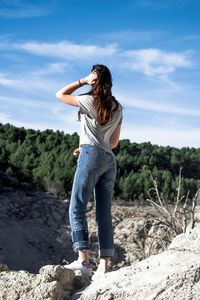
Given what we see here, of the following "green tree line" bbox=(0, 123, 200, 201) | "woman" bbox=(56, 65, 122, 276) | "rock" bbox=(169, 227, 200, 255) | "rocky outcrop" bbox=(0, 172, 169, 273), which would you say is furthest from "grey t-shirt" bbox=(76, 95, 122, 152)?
"green tree line" bbox=(0, 123, 200, 201)

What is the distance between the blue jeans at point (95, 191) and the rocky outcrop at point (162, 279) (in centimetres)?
39

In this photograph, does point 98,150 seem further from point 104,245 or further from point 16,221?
point 16,221

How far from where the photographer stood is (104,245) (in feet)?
14.5

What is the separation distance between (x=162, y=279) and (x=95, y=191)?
988 millimetres

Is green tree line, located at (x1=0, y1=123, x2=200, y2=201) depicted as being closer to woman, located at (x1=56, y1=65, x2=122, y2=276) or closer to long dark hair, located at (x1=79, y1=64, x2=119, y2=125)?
woman, located at (x1=56, y1=65, x2=122, y2=276)

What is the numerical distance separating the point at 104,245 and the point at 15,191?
1262 cm

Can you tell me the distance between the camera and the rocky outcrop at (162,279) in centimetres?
357

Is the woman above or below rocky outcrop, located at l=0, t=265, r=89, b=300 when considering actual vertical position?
above

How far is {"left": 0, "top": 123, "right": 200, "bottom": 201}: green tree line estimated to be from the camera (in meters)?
17.6

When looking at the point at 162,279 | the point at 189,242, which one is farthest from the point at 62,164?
the point at 162,279

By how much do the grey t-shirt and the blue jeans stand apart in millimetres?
47

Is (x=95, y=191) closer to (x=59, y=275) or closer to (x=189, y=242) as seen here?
(x=59, y=275)

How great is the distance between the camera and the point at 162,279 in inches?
144

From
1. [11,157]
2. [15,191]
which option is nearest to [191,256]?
[15,191]
